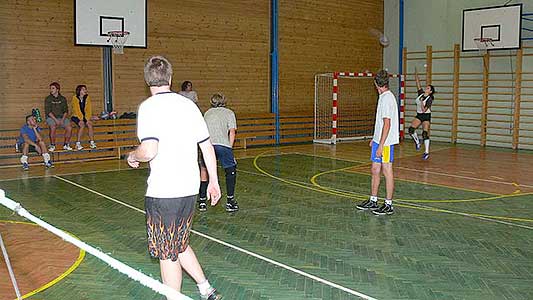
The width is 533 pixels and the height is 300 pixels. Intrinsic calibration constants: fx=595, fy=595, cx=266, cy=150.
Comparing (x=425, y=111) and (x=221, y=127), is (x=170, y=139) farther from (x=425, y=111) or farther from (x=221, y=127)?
(x=425, y=111)

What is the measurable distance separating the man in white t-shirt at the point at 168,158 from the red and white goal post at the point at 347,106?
15.8 m

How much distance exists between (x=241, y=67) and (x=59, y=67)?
5927 millimetres

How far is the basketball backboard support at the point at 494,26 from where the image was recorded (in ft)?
59.4

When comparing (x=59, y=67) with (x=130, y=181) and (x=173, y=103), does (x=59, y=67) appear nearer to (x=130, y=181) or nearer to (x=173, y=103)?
(x=130, y=181)

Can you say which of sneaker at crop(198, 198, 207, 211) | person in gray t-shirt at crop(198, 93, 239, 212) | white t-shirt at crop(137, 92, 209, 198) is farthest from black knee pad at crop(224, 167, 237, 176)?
white t-shirt at crop(137, 92, 209, 198)

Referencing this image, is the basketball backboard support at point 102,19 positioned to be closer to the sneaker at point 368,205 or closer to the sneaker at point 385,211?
the sneaker at point 368,205

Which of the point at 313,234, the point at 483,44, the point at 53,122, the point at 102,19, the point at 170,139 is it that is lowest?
the point at 313,234

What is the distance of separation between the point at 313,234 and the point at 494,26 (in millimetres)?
13421

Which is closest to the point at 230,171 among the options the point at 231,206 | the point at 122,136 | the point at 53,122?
the point at 231,206

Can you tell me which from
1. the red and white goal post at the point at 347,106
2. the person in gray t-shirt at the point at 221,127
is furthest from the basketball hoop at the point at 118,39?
the person in gray t-shirt at the point at 221,127

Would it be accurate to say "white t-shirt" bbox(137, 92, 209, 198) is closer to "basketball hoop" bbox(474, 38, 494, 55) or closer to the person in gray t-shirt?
the person in gray t-shirt

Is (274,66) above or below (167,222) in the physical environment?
above

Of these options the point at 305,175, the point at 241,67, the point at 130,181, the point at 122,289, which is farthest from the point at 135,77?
the point at 122,289

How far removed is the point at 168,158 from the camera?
4.21 meters
